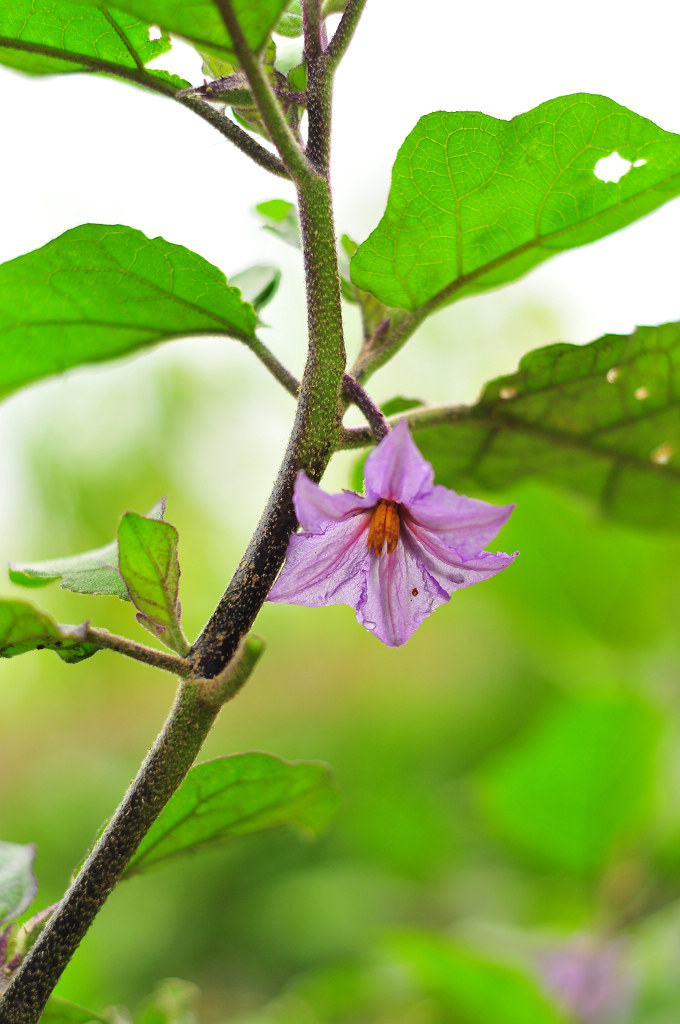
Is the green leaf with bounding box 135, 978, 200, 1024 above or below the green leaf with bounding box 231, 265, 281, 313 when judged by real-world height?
below

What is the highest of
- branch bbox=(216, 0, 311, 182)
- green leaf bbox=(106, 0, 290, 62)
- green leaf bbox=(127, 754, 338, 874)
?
green leaf bbox=(106, 0, 290, 62)

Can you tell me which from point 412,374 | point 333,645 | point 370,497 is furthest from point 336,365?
point 412,374

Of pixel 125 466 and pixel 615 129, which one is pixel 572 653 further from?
pixel 125 466

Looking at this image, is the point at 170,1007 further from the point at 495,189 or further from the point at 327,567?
the point at 495,189

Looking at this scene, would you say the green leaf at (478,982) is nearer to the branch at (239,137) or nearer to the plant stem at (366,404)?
the plant stem at (366,404)

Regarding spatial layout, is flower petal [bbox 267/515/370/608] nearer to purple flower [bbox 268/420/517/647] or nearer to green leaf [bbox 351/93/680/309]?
purple flower [bbox 268/420/517/647]

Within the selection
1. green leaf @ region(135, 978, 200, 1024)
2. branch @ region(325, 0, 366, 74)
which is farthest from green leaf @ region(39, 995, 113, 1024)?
branch @ region(325, 0, 366, 74)

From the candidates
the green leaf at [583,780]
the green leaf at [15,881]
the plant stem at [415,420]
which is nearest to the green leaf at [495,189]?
the plant stem at [415,420]
